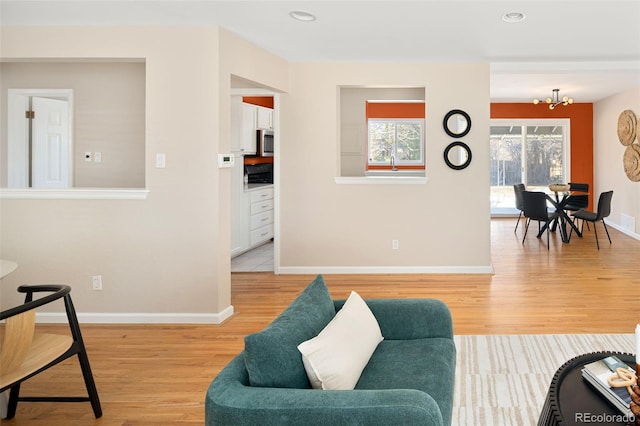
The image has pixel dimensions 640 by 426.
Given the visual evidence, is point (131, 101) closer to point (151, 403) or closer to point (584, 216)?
point (151, 403)

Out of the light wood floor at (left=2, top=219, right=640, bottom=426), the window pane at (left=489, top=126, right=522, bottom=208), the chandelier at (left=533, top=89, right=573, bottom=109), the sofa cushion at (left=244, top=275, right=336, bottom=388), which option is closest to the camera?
the sofa cushion at (left=244, top=275, right=336, bottom=388)

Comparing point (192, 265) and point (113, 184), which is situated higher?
point (113, 184)

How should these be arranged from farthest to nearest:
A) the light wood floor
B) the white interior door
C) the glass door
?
1. the glass door
2. the white interior door
3. the light wood floor

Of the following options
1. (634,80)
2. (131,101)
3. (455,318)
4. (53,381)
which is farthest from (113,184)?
(634,80)

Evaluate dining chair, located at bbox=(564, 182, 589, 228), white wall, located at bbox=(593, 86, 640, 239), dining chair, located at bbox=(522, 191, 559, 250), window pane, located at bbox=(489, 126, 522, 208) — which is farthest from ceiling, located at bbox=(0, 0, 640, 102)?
window pane, located at bbox=(489, 126, 522, 208)

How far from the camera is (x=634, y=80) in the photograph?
7.68 m

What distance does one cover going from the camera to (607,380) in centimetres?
190

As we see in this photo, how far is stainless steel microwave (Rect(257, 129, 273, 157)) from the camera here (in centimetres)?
778

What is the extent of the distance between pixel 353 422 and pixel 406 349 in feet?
3.07

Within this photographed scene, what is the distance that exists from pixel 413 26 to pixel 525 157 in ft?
26.0

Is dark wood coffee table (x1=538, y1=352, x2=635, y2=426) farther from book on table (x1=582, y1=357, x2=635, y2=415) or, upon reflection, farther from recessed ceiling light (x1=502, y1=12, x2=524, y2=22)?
recessed ceiling light (x1=502, y1=12, x2=524, y2=22)

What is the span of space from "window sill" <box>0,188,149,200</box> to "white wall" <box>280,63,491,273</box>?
6.75 ft

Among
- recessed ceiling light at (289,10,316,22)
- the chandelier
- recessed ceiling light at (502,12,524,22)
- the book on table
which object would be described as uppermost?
the chandelier

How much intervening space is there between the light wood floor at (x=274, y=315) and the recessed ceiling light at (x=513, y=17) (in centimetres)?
240
